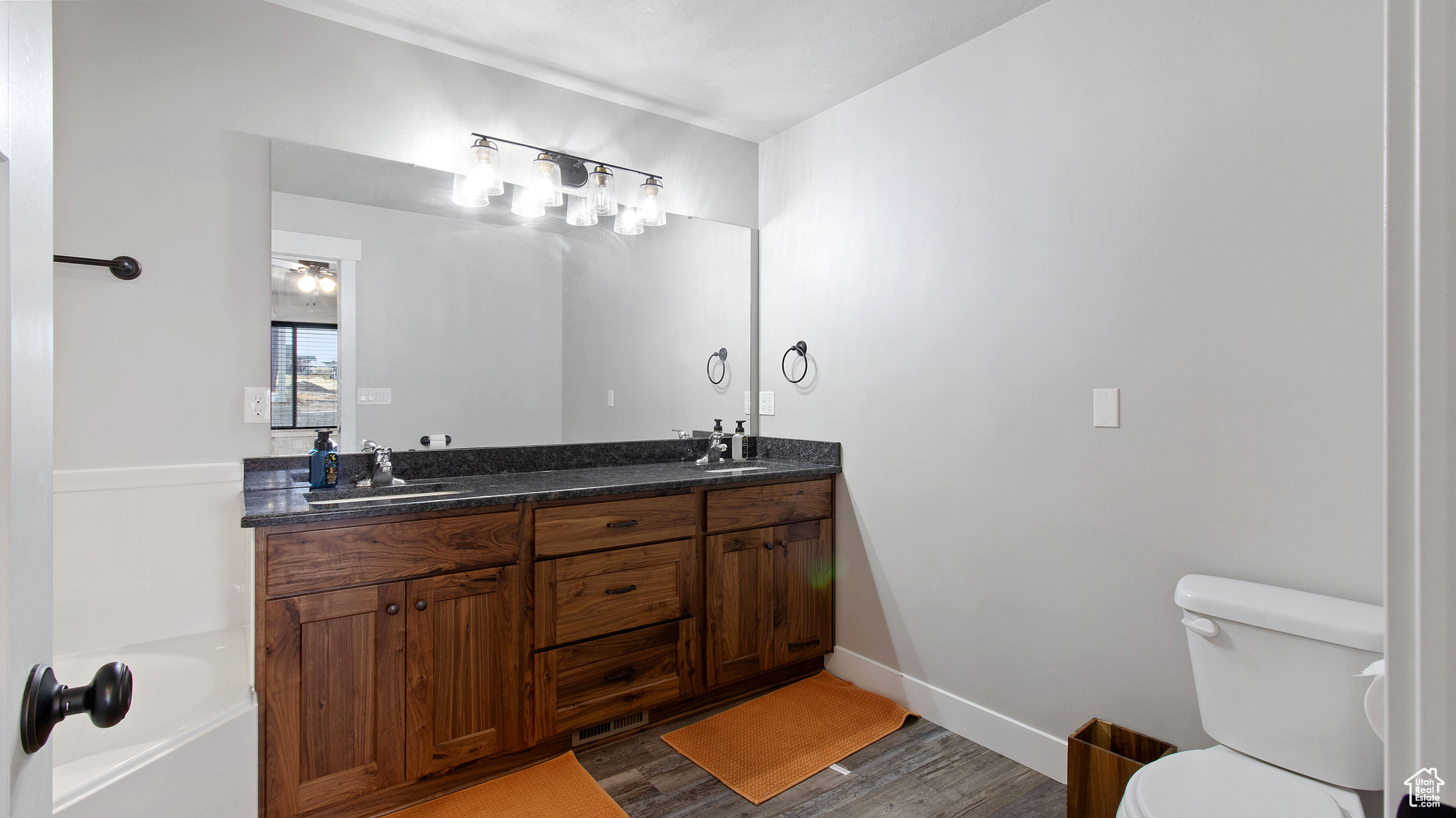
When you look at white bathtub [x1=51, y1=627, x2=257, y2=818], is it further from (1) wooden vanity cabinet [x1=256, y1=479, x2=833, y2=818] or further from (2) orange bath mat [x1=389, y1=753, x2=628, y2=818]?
(2) orange bath mat [x1=389, y1=753, x2=628, y2=818]

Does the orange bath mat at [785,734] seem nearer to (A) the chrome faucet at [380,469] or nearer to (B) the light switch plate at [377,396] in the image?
(A) the chrome faucet at [380,469]

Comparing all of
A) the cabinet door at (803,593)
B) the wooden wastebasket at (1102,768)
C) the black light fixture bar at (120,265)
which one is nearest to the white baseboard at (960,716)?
the cabinet door at (803,593)

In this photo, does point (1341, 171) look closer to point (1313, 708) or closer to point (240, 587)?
point (1313, 708)

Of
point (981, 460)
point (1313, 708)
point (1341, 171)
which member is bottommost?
point (1313, 708)

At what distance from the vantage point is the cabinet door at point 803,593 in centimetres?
277

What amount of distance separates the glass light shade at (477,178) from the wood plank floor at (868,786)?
78.2 inches

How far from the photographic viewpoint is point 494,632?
208 cm

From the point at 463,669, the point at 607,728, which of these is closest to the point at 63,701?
the point at 463,669

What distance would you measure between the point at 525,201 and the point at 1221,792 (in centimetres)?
269

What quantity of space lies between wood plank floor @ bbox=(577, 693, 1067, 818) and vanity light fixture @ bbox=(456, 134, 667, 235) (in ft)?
6.55

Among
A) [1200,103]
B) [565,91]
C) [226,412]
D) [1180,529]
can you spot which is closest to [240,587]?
[226,412]

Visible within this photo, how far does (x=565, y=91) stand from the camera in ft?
9.03

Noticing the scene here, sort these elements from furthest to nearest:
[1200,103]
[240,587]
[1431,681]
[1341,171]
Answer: [240,587]
[1200,103]
[1341,171]
[1431,681]

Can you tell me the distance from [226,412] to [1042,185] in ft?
8.65
